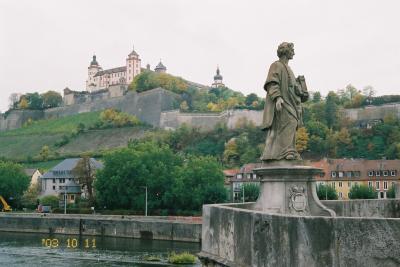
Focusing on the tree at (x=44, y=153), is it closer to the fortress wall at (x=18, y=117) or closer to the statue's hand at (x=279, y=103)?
the fortress wall at (x=18, y=117)

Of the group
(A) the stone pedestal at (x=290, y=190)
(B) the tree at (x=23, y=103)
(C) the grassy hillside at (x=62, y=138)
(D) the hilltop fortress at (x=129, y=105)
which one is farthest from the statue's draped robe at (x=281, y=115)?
(B) the tree at (x=23, y=103)

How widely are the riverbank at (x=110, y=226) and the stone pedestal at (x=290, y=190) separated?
3648 centimetres

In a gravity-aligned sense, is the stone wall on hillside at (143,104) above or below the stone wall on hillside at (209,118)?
above

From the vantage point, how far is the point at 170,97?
134 metres

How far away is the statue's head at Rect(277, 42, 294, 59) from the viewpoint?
11.3 m

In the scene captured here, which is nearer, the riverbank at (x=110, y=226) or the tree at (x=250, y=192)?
the riverbank at (x=110, y=226)

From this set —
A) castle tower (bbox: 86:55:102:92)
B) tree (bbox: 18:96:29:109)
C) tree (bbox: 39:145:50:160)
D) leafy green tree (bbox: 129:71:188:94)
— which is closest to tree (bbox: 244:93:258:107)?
leafy green tree (bbox: 129:71:188:94)

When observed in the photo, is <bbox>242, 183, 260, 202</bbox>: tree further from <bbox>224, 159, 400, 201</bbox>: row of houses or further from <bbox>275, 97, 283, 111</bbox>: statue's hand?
<bbox>275, 97, 283, 111</bbox>: statue's hand

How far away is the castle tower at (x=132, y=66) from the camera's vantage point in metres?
172

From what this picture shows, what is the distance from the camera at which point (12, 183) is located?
7662cm

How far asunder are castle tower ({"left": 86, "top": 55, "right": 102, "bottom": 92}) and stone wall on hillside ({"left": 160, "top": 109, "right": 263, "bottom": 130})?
59712 millimetres

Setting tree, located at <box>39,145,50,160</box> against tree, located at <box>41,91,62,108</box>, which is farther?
tree, located at <box>41,91,62,108</box>

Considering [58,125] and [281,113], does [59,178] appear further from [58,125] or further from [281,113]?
[281,113]

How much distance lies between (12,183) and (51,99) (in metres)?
92.3
